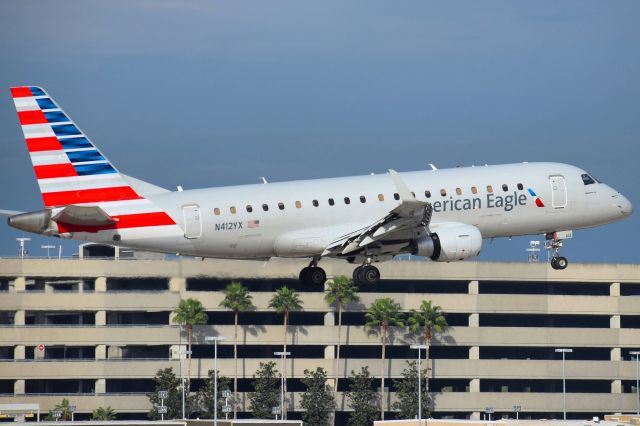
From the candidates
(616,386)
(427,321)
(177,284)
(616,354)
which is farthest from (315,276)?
(616,386)

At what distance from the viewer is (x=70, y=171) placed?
230 feet

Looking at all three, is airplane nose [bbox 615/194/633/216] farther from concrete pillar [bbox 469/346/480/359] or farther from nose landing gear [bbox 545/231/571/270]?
concrete pillar [bbox 469/346/480/359]

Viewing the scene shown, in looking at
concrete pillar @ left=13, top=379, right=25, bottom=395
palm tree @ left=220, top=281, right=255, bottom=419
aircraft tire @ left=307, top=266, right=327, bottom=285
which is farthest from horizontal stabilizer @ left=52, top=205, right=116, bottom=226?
concrete pillar @ left=13, top=379, right=25, bottom=395

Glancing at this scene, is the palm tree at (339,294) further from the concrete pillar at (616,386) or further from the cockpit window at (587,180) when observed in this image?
the cockpit window at (587,180)

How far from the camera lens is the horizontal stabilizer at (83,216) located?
68.4m

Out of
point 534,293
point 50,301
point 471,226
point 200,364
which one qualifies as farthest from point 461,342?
point 471,226

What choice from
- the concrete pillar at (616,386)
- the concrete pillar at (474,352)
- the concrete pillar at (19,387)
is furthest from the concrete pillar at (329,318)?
the concrete pillar at (616,386)

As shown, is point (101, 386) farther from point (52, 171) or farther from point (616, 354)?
point (52, 171)

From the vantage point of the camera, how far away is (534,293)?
163m

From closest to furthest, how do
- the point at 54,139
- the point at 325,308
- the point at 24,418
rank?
the point at 54,139
the point at 24,418
the point at 325,308

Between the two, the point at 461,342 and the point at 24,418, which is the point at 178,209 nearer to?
the point at 24,418

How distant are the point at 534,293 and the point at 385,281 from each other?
1748 centimetres

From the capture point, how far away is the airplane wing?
71488 mm

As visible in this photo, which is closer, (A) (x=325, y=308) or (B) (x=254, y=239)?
(B) (x=254, y=239)
